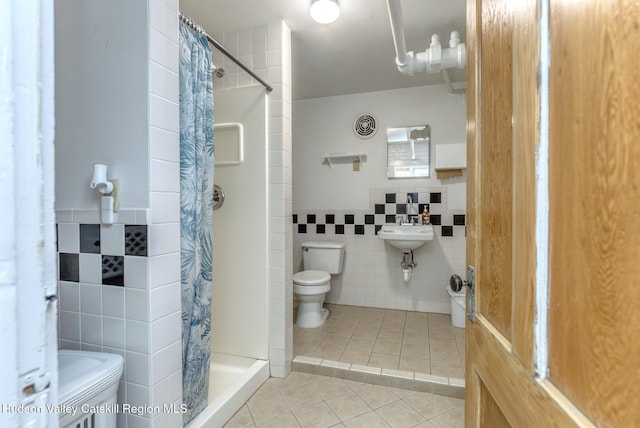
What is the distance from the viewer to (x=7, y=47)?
11.1 inches

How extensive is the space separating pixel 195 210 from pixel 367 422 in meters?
1.35

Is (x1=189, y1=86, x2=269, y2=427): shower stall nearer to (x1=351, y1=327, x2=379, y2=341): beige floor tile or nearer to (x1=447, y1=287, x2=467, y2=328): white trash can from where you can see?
(x1=351, y1=327, x2=379, y2=341): beige floor tile

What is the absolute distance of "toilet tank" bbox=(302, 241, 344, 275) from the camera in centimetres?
289

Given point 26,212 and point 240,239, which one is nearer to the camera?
point 26,212

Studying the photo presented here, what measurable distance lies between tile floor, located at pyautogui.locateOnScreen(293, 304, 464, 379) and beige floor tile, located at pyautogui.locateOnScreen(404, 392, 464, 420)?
0.50ft

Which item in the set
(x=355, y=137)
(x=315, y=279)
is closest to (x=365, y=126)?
(x=355, y=137)

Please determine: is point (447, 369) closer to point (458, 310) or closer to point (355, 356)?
point (355, 356)

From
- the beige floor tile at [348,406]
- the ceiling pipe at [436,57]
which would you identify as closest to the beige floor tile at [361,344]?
the beige floor tile at [348,406]

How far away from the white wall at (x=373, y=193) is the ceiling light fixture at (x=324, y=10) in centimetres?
139

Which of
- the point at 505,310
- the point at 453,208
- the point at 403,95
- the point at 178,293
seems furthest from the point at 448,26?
the point at 178,293

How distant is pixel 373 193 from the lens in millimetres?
2982

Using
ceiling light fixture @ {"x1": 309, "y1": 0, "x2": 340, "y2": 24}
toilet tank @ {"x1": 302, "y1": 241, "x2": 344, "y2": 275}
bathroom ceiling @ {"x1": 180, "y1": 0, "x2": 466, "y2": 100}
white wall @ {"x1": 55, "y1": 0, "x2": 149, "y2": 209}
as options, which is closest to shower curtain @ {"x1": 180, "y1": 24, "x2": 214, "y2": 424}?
white wall @ {"x1": 55, "y1": 0, "x2": 149, "y2": 209}

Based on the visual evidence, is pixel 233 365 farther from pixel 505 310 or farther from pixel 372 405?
pixel 505 310

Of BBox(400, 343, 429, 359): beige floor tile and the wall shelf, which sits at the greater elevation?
the wall shelf
